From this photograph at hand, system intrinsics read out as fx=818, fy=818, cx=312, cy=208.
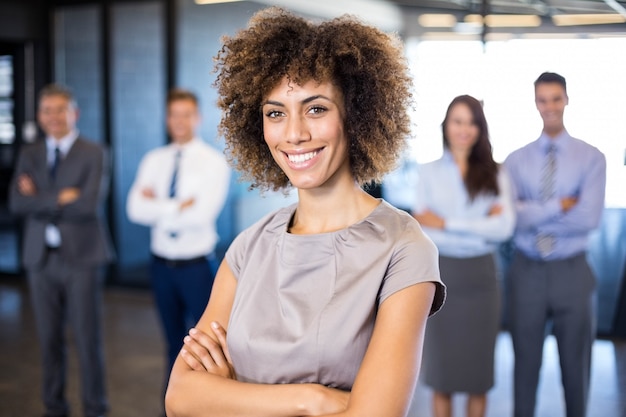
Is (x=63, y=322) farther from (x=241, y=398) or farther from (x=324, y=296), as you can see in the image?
(x=324, y=296)

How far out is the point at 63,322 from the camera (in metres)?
4.50

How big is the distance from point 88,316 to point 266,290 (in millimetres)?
2838

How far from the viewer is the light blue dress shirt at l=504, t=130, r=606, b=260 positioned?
3.46 m

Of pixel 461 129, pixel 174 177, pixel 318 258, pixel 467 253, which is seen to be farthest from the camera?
pixel 174 177

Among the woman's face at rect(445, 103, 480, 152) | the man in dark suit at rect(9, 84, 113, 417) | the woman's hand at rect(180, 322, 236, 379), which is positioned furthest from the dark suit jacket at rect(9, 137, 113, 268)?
the woman's hand at rect(180, 322, 236, 379)

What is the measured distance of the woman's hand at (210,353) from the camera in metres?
1.89

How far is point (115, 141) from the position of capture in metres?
7.58

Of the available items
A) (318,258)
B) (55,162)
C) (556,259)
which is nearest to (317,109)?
(318,258)

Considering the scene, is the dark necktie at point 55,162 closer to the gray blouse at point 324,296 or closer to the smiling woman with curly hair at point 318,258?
the smiling woman with curly hair at point 318,258

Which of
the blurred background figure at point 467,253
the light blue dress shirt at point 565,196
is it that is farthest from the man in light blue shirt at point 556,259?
the blurred background figure at point 467,253

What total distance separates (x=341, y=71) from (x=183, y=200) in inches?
111

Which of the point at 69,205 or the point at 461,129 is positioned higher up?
the point at 461,129

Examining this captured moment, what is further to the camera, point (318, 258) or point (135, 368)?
point (135, 368)

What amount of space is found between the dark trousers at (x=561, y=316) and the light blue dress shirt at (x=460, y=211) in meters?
0.19
